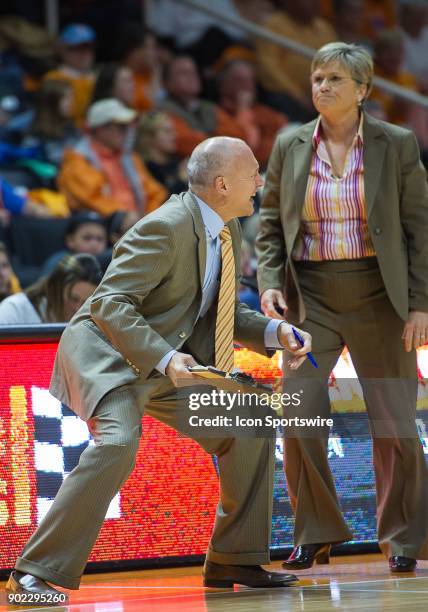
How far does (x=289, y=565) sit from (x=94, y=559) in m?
0.71

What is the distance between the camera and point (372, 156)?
430 centimetres

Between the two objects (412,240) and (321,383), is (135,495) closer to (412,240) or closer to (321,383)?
(321,383)

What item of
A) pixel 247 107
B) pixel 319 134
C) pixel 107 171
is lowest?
pixel 319 134

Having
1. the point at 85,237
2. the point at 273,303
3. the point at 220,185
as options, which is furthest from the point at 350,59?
the point at 85,237

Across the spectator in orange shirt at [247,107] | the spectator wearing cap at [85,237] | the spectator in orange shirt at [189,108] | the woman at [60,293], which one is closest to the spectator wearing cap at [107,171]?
the spectator in orange shirt at [189,108]

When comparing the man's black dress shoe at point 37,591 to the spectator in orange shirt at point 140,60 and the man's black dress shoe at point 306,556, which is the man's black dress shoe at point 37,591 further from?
the spectator in orange shirt at point 140,60

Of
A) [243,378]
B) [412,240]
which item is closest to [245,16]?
[412,240]

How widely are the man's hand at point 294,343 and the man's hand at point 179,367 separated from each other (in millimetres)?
364

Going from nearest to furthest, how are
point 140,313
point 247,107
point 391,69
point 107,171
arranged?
point 140,313 → point 107,171 → point 247,107 → point 391,69

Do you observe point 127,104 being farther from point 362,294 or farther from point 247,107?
point 362,294

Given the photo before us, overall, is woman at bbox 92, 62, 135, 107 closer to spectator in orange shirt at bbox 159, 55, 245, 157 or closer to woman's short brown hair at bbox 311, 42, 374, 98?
spectator in orange shirt at bbox 159, 55, 245, 157

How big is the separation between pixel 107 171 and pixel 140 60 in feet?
4.04

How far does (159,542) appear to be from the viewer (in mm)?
4508

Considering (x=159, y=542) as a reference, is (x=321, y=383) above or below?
above
